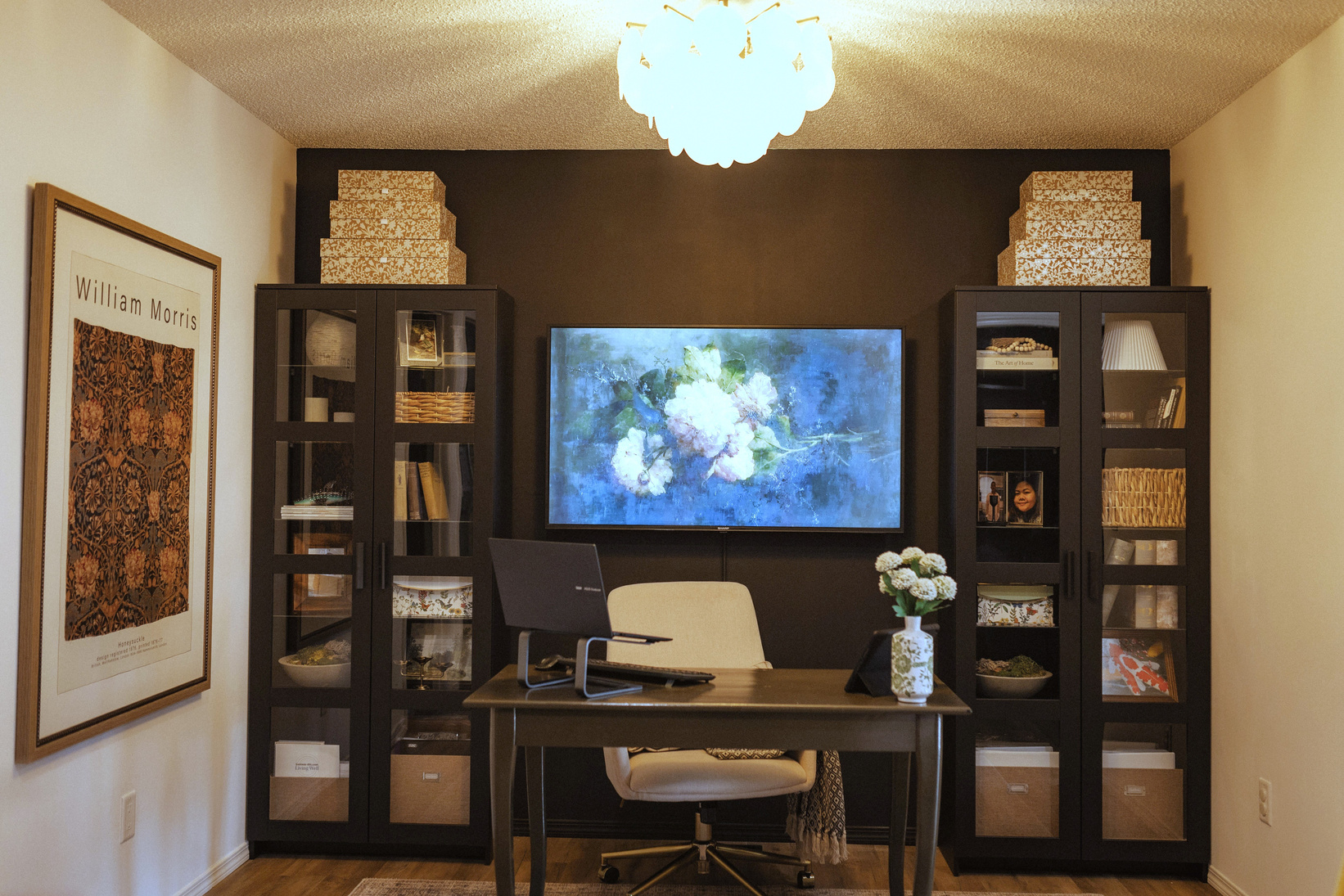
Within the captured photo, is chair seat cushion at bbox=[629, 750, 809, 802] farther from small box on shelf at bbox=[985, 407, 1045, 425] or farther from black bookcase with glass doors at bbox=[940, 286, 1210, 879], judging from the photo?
small box on shelf at bbox=[985, 407, 1045, 425]

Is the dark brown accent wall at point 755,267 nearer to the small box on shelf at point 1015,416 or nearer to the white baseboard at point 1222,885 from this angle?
the small box on shelf at point 1015,416

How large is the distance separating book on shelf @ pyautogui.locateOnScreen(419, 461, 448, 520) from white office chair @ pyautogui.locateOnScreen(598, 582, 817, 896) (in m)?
0.72

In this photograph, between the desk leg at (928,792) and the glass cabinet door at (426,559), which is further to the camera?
the glass cabinet door at (426,559)

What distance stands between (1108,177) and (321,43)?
2742mm

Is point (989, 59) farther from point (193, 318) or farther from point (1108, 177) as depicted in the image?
point (193, 318)

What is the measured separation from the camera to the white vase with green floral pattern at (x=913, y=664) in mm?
2396

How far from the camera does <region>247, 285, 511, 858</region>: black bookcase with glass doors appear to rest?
3.36 meters

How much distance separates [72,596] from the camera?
2441mm

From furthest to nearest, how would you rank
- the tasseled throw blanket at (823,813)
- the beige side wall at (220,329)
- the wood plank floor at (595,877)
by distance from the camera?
the wood plank floor at (595,877) → the tasseled throw blanket at (823,813) → the beige side wall at (220,329)

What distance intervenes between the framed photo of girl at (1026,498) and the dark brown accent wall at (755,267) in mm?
348

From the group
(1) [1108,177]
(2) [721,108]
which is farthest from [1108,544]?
(2) [721,108]

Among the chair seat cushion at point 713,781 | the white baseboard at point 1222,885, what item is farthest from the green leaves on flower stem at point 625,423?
the white baseboard at point 1222,885

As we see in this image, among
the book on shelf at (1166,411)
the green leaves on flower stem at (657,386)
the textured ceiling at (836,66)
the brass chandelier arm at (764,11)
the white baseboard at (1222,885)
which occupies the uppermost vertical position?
the textured ceiling at (836,66)

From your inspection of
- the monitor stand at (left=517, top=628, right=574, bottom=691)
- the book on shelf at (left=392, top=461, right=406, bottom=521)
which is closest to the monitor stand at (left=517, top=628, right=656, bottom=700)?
the monitor stand at (left=517, top=628, right=574, bottom=691)
